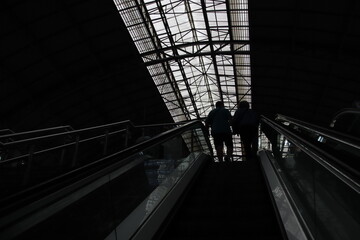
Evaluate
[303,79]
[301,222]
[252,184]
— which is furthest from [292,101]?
[301,222]

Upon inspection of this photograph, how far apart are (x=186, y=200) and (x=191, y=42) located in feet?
49.7

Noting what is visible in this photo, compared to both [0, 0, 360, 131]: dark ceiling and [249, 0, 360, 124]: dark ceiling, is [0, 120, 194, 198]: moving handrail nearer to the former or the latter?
[0, 0, 360, 131]: dark ceiling

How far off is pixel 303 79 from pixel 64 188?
19508 millimetres

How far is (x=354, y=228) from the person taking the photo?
6.21 feet

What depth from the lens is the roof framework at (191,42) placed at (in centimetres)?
1655

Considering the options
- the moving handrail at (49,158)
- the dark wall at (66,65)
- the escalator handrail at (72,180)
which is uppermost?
the dark wall at (66,65)

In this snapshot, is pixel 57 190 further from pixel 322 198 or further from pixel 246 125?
Result: pixel 246 125

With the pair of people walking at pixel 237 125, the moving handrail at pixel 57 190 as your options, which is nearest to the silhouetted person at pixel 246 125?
the pair of people walking at pixel 237 125

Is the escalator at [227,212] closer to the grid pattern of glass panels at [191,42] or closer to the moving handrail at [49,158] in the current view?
the moving handrail at [49,158]

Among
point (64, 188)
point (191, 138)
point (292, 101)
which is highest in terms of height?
point (292, 101)

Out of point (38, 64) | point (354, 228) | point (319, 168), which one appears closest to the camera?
point (354, 228)

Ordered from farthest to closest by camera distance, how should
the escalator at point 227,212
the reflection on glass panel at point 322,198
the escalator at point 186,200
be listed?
the escalator at point 227,212 < the reflection on glass panel at point 322,198 < the escalator at point 186,200

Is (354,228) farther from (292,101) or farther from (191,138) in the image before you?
(292,101)

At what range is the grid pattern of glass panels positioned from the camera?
16531 millimetres
